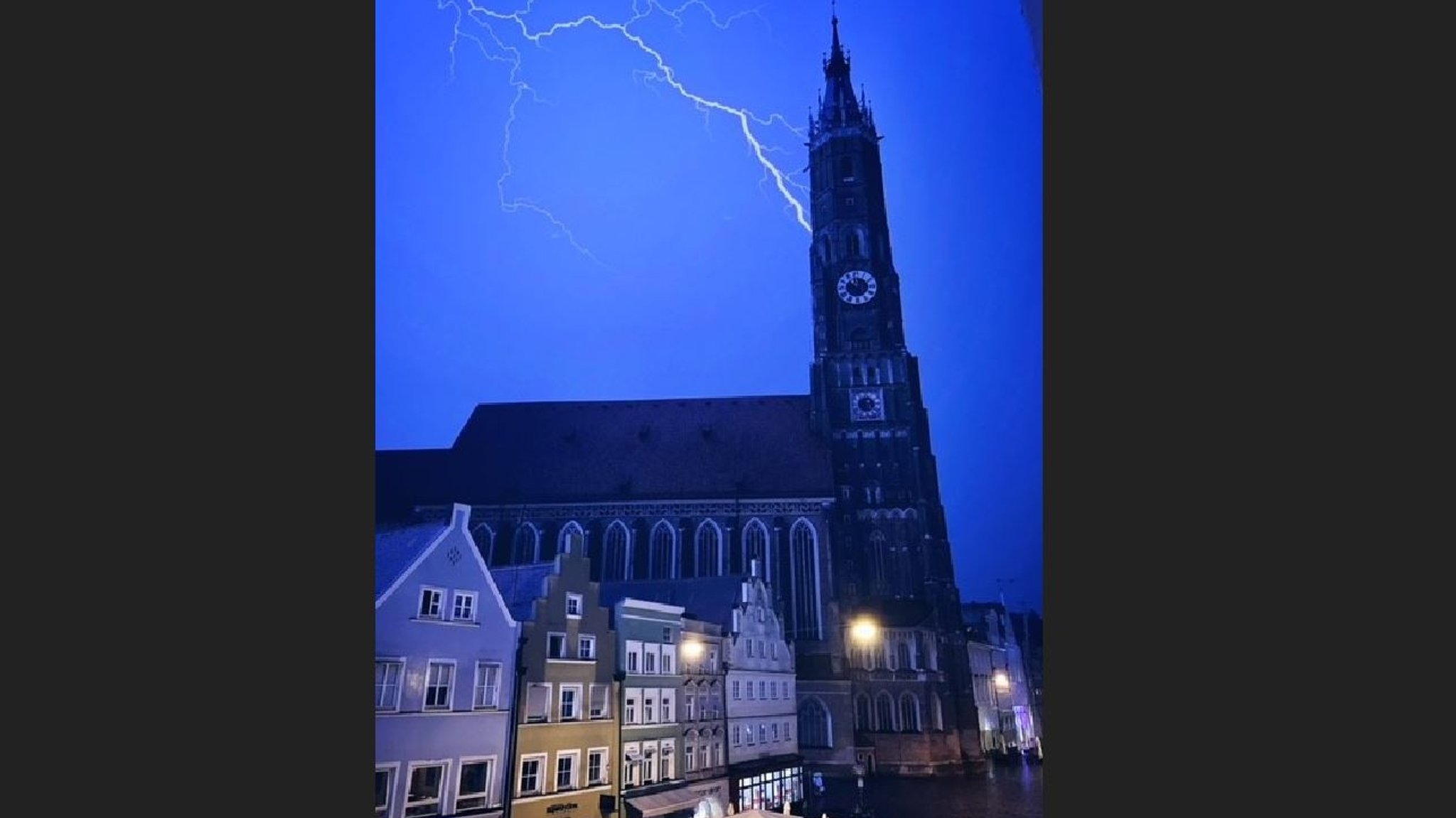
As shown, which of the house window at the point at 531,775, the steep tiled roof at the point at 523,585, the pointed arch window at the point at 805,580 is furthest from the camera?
the pointed arch window at the point at 805,580

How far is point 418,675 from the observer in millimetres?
11594

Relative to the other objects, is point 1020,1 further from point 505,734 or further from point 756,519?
point 505,734

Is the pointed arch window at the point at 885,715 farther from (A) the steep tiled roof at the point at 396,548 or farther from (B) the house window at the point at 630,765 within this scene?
(A) the steep tiled roof at the point at 396,548

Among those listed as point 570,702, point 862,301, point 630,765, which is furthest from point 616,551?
point 862,301

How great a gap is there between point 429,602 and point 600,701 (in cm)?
259

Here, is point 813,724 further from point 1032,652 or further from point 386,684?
point 386,684

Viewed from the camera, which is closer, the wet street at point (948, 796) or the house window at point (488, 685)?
the house window at point (488, 685)

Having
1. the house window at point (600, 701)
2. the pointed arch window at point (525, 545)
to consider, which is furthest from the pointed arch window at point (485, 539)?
the house window at point (600, 701)

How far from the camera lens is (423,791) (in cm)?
1136

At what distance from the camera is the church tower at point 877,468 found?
13273 mm

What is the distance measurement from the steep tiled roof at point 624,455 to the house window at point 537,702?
333cm

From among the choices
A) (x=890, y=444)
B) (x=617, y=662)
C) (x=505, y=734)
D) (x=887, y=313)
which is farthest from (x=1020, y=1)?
(x=505, y=734)

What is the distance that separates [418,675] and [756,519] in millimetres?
5719

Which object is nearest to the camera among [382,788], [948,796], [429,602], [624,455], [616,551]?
[382,788]
